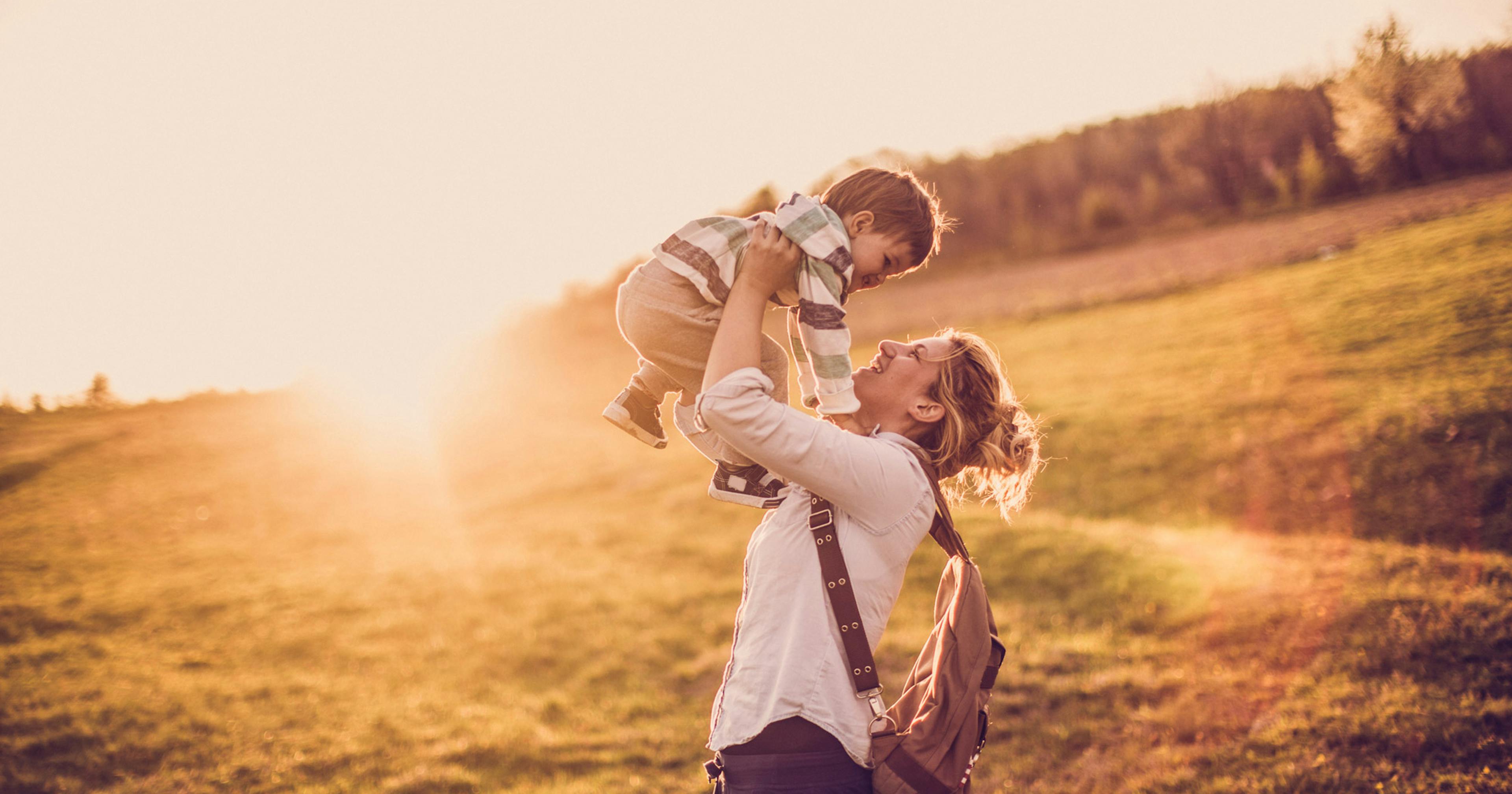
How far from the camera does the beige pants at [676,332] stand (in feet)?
7.77

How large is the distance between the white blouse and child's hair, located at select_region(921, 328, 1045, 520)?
301mm

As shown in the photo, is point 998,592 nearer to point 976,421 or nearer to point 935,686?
point 976,421

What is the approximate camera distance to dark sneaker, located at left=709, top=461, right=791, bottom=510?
256 centimetres

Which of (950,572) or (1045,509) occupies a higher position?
(950,572)

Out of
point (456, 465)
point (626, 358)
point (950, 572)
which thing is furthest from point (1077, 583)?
point (626, 358)

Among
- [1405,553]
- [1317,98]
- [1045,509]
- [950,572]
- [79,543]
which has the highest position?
[1317,98]

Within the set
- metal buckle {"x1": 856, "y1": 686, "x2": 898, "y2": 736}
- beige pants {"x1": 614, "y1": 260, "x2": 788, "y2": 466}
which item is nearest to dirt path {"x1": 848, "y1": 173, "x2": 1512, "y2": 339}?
beige pants {"x1": 614, "y1": 260, "x2": 788, "y2": 466}

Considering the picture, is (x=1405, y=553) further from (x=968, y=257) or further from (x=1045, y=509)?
(x=968, y=257)

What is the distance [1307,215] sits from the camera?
11953 millimetres

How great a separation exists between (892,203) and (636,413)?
3.41 feet

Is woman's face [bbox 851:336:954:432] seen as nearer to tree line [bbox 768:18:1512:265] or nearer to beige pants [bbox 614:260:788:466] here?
beige pants [bbox 614:260:788:466]

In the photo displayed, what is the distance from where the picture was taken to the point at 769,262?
2.21 m

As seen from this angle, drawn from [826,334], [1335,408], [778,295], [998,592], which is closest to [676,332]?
[778,295]

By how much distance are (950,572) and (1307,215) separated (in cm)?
1229
